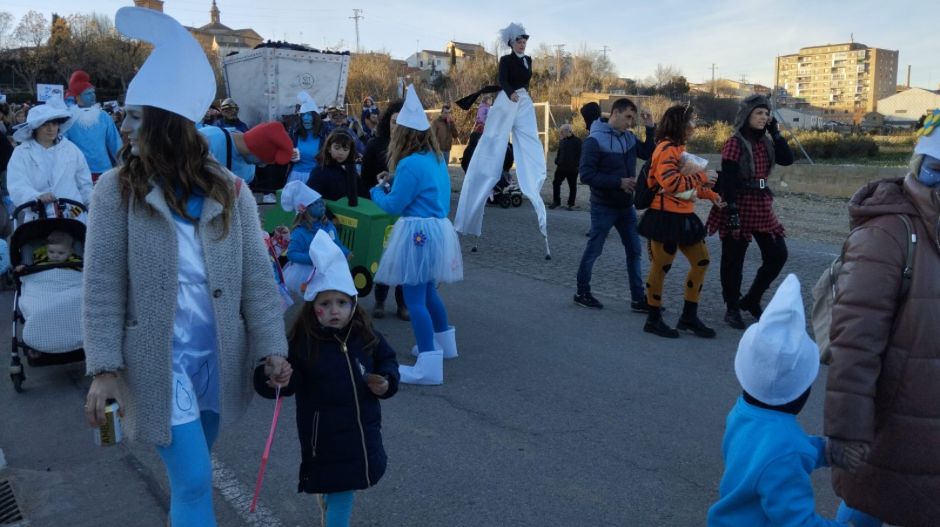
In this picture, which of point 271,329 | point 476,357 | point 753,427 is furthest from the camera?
point 476,357

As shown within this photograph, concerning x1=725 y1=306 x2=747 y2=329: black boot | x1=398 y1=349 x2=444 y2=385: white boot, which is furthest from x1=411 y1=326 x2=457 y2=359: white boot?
x1=725 y1=306 x2=747 y2=329: black boot

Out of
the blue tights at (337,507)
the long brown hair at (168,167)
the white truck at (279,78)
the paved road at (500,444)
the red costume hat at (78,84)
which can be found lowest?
the paved road at (500,444)

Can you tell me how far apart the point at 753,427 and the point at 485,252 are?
28.9 feet

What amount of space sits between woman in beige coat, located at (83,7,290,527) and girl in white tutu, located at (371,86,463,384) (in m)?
2.75

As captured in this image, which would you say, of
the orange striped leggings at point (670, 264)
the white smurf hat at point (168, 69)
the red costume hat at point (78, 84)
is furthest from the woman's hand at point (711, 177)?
the red costume hat at point (78, 84)

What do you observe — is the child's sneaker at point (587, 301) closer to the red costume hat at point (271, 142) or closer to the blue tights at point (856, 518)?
the red costume hat at point (271, 142)

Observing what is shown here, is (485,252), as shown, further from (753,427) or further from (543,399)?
(753,427)

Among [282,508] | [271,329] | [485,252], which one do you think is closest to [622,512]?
[282,508]

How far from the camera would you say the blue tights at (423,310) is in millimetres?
5617

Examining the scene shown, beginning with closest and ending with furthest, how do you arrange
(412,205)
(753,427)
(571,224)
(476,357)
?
1. (753,427)
2. (412,205)
3. (476,357)
4. (571,224)

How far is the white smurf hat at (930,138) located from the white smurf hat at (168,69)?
2.49 m

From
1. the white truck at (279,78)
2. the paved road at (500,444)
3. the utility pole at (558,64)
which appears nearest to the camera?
the paved road at (500,444)

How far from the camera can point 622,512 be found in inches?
150


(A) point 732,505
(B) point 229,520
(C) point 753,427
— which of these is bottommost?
(B) point 229,520
